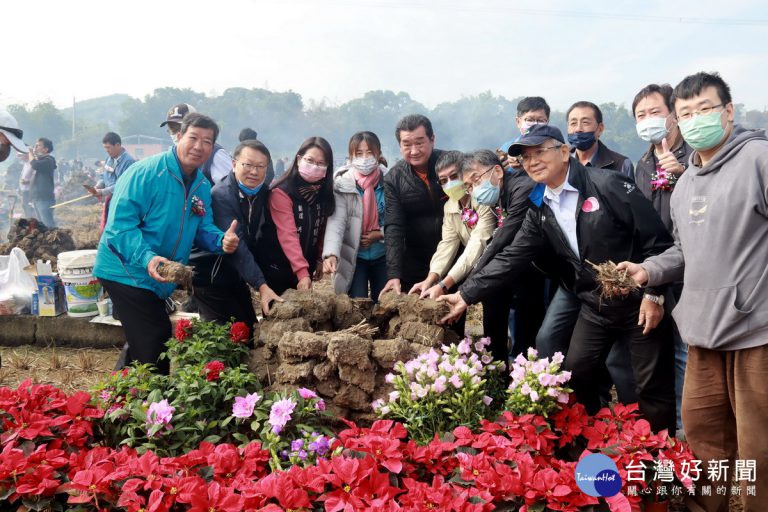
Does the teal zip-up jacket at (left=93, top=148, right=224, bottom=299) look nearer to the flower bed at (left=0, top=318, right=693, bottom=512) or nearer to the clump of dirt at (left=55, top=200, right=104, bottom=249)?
the flower bed at (left=0, top=318, right=693, bottom=512)

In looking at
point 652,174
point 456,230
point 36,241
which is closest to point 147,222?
point 456,230

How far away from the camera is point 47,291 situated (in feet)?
21.0

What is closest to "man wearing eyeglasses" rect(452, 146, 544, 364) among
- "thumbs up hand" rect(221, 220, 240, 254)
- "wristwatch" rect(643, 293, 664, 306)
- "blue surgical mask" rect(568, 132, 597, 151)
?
"blue surgical mask" rect(568, 132, 597, 151)

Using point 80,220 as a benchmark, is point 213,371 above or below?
below

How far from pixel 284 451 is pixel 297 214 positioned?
222 cm

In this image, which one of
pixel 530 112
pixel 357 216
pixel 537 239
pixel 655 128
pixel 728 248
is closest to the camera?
pixel 728 248

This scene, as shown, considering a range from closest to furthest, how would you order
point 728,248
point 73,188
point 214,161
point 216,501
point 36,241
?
point 216,501
point 728,248
point 214,161
point 36,241
point 73,188

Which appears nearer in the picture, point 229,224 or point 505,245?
point 505,245

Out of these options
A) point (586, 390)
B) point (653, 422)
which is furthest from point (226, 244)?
point (653, 422)

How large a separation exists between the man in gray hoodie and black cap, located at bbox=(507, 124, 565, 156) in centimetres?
67

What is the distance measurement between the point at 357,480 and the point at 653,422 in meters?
1.93

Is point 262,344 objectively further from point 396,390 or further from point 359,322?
point 396,390

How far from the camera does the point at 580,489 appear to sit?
7.54 ft

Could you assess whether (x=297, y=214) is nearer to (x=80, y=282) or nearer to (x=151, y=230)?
(x=151, y=230)
